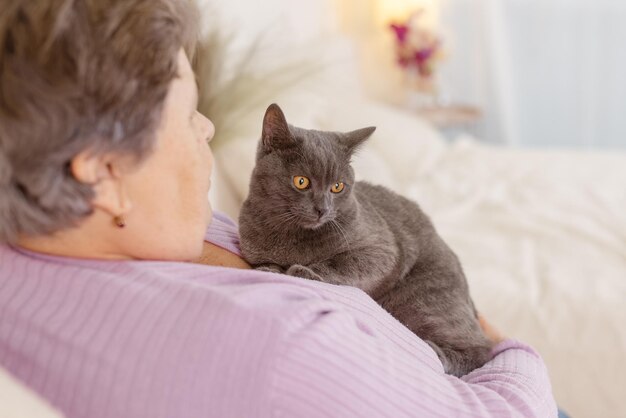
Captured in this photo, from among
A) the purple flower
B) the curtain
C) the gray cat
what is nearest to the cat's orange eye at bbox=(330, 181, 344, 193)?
the gray cat

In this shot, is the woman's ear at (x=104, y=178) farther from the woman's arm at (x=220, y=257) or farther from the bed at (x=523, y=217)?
the bed at (x=523, y=217)

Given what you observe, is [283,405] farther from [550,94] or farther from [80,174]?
[550,94]

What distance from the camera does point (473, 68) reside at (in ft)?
14.7

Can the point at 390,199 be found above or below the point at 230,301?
below

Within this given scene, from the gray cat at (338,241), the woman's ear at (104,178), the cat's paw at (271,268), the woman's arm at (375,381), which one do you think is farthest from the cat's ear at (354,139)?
the woman's ear at (104,178)

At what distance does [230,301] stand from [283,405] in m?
0.13

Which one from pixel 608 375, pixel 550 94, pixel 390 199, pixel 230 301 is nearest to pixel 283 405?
pixel 230 301

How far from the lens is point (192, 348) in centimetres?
74

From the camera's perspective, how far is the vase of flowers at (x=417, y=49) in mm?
4020

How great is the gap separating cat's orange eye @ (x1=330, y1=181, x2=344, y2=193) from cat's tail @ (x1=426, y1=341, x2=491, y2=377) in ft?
1.01

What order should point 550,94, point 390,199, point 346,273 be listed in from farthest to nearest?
1. point 550,94
2. point 390,199
3. point 346,273

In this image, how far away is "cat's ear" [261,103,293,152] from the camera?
3.64ft

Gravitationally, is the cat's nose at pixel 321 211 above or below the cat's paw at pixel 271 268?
above

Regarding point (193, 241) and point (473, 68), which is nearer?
point (193, 241)
